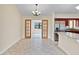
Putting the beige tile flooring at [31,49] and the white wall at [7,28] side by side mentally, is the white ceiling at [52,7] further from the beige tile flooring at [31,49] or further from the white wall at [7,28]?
the white wall at [7,28]

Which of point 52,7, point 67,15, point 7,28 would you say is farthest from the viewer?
point 7,28

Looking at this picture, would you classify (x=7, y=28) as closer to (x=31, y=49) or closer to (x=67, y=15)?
(x=31, y=49)

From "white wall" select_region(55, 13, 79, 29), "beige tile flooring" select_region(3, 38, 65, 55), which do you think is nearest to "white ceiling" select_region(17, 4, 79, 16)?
"white wall" select_region(55, 13, 79, 29)

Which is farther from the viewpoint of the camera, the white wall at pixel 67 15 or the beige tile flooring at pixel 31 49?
the beige tile flooring at pixel 31 49

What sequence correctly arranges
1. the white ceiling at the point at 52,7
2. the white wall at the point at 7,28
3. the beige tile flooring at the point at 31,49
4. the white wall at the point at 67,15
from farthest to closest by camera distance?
the white wall at the point at 7,28 < the beige tile flooring at the point at 31,49 < the white wall at the point at 67,15 < the white ceiling at the point at 52,7

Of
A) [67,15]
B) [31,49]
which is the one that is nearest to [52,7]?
[67,15]

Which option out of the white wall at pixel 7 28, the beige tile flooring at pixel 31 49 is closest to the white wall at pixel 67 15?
the beige tile flooring at pixel 31 49

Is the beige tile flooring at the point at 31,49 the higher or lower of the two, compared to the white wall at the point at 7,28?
lower

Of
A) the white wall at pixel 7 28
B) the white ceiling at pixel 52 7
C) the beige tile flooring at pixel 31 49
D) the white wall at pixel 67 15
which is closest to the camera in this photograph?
the white ceiling at pixel 52 7

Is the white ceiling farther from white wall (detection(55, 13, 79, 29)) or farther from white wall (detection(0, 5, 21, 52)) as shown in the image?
white wall (detection(0, 5, 21, 52))

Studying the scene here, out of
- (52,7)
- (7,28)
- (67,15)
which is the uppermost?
(52,7)

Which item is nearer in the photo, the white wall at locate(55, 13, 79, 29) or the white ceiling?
the white ceiling

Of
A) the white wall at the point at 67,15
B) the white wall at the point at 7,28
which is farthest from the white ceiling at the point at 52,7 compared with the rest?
the white wall at the point at 7,28
